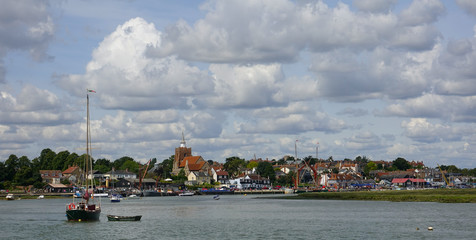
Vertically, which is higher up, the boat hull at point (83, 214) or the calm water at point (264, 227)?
the boat hull at point (83, 214)

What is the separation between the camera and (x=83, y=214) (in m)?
88.1

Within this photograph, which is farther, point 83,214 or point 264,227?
point 83,214

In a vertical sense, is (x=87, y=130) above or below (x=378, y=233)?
above

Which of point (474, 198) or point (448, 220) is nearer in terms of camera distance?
point (448, 220)

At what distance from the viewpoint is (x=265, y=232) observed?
77688 millimetres

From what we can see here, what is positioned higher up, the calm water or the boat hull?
the boat hull

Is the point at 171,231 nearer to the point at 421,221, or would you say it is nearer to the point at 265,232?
the point at 265,232

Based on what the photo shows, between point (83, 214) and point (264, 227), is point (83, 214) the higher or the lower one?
the higher one

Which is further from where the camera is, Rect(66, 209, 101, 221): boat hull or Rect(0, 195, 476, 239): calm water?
Rect(66, 209, 101, 221): boat hull

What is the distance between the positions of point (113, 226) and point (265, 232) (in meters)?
22.8

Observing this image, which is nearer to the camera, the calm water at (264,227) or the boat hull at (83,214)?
the calm water at (264,227)

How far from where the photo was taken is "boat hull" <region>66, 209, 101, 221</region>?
287ft

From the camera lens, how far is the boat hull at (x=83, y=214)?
287 ft

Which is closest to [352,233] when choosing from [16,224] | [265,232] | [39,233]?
[265,232]
